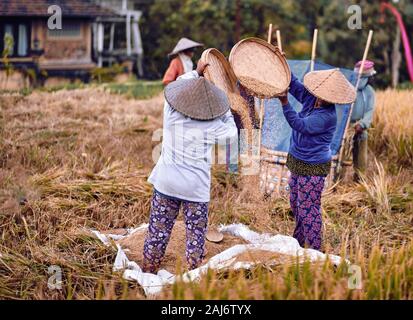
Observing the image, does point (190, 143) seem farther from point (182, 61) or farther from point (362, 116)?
point (182, 61)

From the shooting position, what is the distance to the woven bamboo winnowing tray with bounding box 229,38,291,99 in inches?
164

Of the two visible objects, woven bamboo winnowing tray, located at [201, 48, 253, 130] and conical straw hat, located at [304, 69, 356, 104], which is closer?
conical straw hat, located at [304, 69, 356, 104]

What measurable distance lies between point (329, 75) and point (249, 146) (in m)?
0.90

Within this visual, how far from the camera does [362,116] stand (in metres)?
5.91

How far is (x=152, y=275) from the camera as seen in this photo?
3.68 m

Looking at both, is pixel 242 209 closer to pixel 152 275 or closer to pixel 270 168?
pixel 270 168

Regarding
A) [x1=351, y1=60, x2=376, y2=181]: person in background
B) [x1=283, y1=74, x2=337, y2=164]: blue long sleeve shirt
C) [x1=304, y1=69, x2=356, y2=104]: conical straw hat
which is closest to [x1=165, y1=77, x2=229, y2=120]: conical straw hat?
[x1=283, y1=74, x2=337, y2=164]: blue long sleeve shirt

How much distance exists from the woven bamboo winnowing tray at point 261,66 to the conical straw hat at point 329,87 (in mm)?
182

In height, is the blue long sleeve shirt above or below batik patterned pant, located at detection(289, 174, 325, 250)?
above

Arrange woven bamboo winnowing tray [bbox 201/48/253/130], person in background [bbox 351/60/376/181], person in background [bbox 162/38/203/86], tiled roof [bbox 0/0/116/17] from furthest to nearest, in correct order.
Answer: tiled roof [bbox 0/0/116/17] < person in background [bbox 162/38/203/86] < person in background [bbox 351/60/376/181] < woven bamboo winnowing tray [bbox 201/48/253/130]

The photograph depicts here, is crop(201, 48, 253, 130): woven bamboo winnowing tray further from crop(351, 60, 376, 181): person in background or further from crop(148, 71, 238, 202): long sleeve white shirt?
crop(351, 60, 376, 181): person in background

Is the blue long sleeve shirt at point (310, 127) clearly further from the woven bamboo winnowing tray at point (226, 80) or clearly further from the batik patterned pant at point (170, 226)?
the batik patterned pant at point (170, 226)

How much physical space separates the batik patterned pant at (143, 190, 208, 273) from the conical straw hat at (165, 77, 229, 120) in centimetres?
53

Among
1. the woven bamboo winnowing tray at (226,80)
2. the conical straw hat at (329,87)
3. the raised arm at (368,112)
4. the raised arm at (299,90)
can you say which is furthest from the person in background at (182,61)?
the conical straw hat at (329,87)
